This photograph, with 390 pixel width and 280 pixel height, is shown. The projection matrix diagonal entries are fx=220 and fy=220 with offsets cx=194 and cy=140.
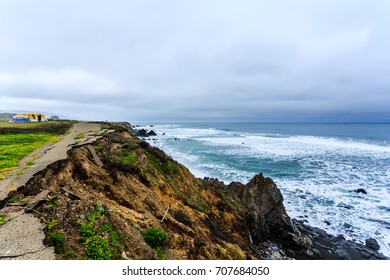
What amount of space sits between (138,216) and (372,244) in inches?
648

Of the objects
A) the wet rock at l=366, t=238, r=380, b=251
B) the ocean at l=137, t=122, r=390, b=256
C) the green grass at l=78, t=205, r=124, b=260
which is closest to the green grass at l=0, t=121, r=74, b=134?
the ocean at l=137, t=122, r=390, b=256

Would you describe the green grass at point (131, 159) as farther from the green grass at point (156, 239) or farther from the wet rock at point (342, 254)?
the wet rock at point (342, 254)

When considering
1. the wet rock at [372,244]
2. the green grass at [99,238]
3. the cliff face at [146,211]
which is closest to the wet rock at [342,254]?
the cliff face at [146,211]

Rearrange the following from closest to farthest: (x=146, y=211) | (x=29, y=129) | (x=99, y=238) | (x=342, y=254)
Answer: (x=99, y=238)
(x=146, y=211)
(x=342, y=254)
(x=29, y=129)

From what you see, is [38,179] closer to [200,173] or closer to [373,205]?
[200,173]

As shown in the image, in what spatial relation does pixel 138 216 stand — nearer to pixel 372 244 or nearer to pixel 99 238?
pixel 99 238

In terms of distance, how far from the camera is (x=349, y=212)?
760 inches

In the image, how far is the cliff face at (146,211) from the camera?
18.0 feet

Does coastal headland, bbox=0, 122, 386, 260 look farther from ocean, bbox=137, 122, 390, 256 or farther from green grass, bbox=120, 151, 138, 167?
ocean, bbox=137, 122, 390, 256

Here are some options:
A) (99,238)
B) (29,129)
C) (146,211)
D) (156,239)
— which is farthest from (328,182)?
(29,129)

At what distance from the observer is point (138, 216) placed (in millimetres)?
7504

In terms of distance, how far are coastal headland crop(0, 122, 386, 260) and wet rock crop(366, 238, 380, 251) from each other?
0.19m

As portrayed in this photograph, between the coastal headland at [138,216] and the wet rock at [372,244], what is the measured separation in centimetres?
19

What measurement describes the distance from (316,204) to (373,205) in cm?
518
